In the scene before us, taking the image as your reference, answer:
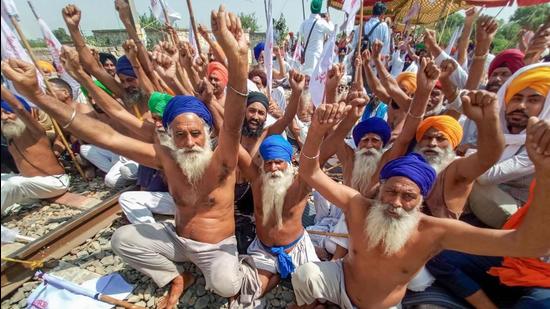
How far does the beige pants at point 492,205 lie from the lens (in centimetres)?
267

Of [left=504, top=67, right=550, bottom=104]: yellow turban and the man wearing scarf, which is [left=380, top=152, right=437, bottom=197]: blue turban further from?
[left=504, top=67, right=550, bottom=104]: yellow turban

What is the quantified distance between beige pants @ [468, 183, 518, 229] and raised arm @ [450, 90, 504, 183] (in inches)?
25.2

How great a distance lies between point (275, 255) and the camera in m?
2.91

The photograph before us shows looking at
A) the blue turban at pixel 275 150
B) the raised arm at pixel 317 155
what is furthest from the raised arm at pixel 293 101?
the raised arm at pixel 317 155

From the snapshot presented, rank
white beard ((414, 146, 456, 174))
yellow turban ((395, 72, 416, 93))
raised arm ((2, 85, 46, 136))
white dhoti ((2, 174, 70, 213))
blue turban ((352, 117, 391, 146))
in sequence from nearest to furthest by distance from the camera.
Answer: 1. white beard ((414, 146, 456, 174))
2. raised arm ((2, 85, 46, 136))
3. blue turban ((352, 117, 391, 146))
4. white dhoti ((2, 174, 70, 213))
5. yellow turban ((395, 72, 416, 93))

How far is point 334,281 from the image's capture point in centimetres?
244

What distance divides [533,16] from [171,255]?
932cm

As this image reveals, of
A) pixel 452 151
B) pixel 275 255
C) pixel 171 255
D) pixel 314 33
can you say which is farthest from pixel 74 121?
pixel 314 33

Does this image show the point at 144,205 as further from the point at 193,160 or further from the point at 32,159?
the point at 32,159

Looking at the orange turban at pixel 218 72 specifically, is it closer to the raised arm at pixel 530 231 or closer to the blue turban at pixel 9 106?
the blue turban at pixel 9 106

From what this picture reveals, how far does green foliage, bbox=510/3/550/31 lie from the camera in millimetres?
5841

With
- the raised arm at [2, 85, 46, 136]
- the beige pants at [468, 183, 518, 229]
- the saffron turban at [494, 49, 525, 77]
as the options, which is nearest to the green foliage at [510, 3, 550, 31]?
the saffron turban at [494, 49, 525, 77]

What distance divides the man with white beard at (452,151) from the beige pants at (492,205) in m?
0.29

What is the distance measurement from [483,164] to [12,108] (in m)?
4.77
